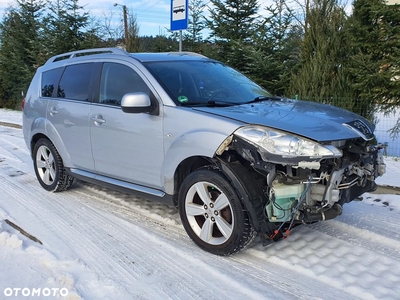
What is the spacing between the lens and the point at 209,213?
11.5 feet

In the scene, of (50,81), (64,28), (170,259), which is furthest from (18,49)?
(170,259)

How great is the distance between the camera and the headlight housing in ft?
9.73

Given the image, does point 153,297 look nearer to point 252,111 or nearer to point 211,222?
point 211,222

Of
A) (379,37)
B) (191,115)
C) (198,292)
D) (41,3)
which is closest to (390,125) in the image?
(379,37)

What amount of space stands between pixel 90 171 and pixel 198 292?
7.99ft

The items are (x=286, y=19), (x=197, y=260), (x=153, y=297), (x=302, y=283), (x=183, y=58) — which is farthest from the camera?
(x=286, y=19)

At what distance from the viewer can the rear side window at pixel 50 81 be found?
17.7 ft

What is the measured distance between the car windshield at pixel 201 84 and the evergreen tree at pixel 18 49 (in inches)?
766

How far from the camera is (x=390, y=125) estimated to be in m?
8.20

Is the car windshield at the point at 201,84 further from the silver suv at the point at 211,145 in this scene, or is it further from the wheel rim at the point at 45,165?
the wheel rim at the point at 45,165

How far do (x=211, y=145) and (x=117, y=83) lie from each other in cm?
166
